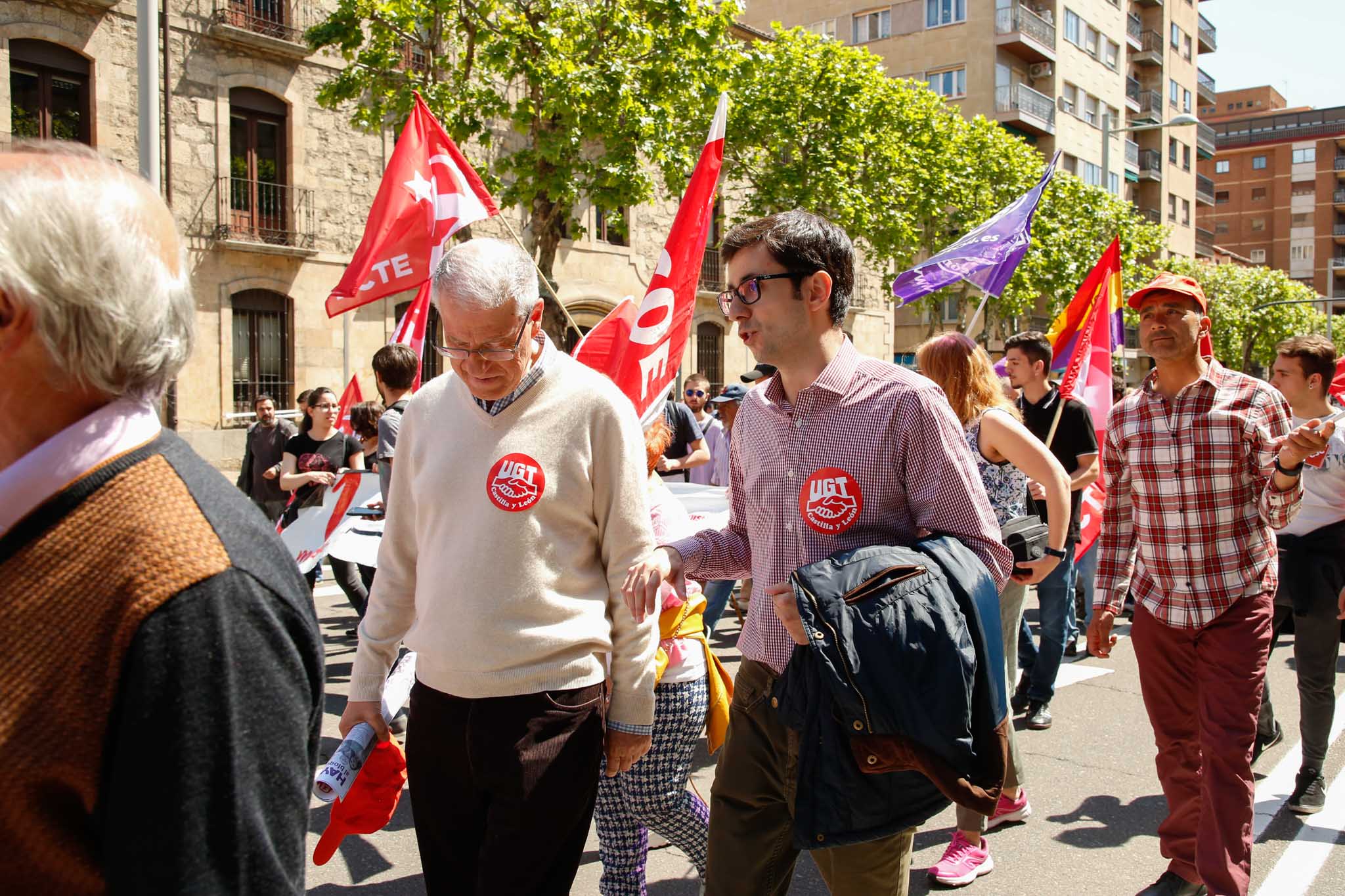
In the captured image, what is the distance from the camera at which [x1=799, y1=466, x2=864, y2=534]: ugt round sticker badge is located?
98.6 inches

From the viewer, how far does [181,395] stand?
18.6m

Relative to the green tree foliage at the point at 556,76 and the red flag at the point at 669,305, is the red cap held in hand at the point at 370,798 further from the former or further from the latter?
the green tree foliage at the point at 556,76

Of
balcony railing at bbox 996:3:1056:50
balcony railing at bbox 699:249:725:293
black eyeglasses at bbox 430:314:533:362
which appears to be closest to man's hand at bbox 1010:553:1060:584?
black eyeglasses at bbox 430:314:533:362

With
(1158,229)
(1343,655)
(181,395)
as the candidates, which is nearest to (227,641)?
(1343,655)

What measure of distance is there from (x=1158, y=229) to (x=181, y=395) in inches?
1356

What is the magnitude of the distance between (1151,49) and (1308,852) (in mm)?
60878

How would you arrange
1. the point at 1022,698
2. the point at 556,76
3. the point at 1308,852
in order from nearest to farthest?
1. the point at 1308,852
2. the point at 1022,698
3. the point at 556,76

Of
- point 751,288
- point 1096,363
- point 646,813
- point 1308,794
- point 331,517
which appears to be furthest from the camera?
point 1096,363

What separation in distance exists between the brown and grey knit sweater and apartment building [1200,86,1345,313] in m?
102

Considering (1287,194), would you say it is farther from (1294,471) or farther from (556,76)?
(1294,471)

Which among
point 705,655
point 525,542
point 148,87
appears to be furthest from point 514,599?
point 148,87

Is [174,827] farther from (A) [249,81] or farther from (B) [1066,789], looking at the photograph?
(A) [249,81]

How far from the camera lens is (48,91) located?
17.5m

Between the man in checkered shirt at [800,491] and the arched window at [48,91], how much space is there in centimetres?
1777
